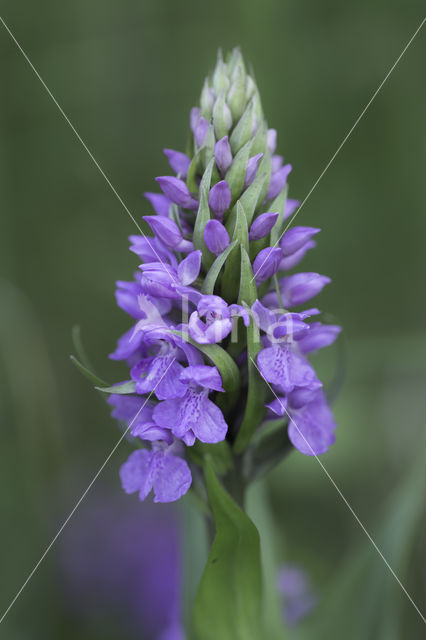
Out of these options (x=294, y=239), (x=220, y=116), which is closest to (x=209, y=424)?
(x=294, y=239)

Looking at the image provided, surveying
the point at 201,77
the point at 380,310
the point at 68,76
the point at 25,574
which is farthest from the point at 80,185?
the point at 25,574

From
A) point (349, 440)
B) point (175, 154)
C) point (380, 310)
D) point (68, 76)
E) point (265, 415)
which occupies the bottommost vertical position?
point (349, 440)

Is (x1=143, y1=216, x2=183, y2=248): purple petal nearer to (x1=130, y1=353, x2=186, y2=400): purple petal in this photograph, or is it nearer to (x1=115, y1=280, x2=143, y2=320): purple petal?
(x1=115, y1=280, x2=143, y2=320): purple petal

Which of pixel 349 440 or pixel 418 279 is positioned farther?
pixel 418 279

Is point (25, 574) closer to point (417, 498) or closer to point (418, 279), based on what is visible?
point (417, 498)

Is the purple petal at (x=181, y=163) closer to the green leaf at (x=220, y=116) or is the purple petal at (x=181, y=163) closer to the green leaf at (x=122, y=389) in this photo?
the green leaf at (x=220, y=116)

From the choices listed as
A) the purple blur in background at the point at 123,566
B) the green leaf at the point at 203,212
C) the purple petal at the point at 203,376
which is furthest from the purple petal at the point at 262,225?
the purple blur in background at the point at 123,566
